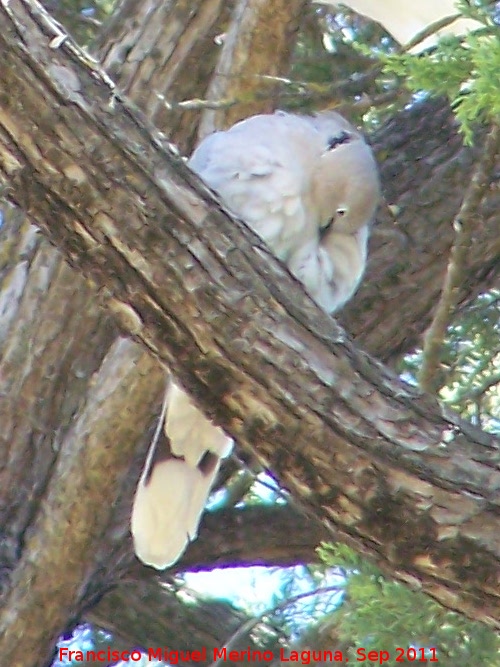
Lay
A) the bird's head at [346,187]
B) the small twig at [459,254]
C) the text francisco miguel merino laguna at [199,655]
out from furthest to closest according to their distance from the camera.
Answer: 1. the text francisco miguel merino laguna at [199,655]
2. the bird's head at [346,187]
3. the small twig at [459,254]

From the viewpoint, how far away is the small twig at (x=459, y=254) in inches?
49.5

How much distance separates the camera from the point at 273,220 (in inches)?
62.7

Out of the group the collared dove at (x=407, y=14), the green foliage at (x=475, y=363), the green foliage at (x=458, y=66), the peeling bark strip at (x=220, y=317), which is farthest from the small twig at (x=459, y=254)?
the collared dove at (x=407, y=14)

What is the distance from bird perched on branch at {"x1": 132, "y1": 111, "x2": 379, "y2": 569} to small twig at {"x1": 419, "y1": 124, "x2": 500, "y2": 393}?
25cm

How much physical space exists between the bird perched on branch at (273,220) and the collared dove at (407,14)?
277 mm

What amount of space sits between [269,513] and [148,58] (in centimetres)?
83

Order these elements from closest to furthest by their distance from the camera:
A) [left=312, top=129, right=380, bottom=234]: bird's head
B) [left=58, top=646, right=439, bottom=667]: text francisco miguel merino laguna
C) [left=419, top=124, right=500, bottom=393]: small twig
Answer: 1. [left=419, top=124, right=500, bottom=393]: small twig
2. [left=312, top=129, right=380, bottom=234]: bird's head
3. [left=58, top=646, right=439, bottom=667]: text francisco miguel merino laguna

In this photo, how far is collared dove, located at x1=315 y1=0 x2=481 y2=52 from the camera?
1.80 metres

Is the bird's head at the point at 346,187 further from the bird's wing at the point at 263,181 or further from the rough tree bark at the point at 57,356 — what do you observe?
the rough tree bark at the point at 57,356

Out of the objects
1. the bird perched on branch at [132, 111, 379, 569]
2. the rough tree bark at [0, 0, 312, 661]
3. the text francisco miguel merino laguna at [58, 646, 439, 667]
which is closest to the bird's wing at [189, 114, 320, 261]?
the bird perched on branch at [132, 111, 379, 569]

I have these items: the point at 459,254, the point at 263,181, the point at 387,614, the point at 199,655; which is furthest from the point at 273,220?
the point at 199,655

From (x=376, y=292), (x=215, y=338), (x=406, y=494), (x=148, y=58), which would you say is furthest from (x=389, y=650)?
(x=148, y=58)

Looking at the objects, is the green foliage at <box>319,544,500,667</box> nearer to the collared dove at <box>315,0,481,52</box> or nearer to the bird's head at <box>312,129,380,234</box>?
the bird's head at <box>312,129,380,234</box>

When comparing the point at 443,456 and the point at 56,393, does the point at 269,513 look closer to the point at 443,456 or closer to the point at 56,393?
the point at 56,393
